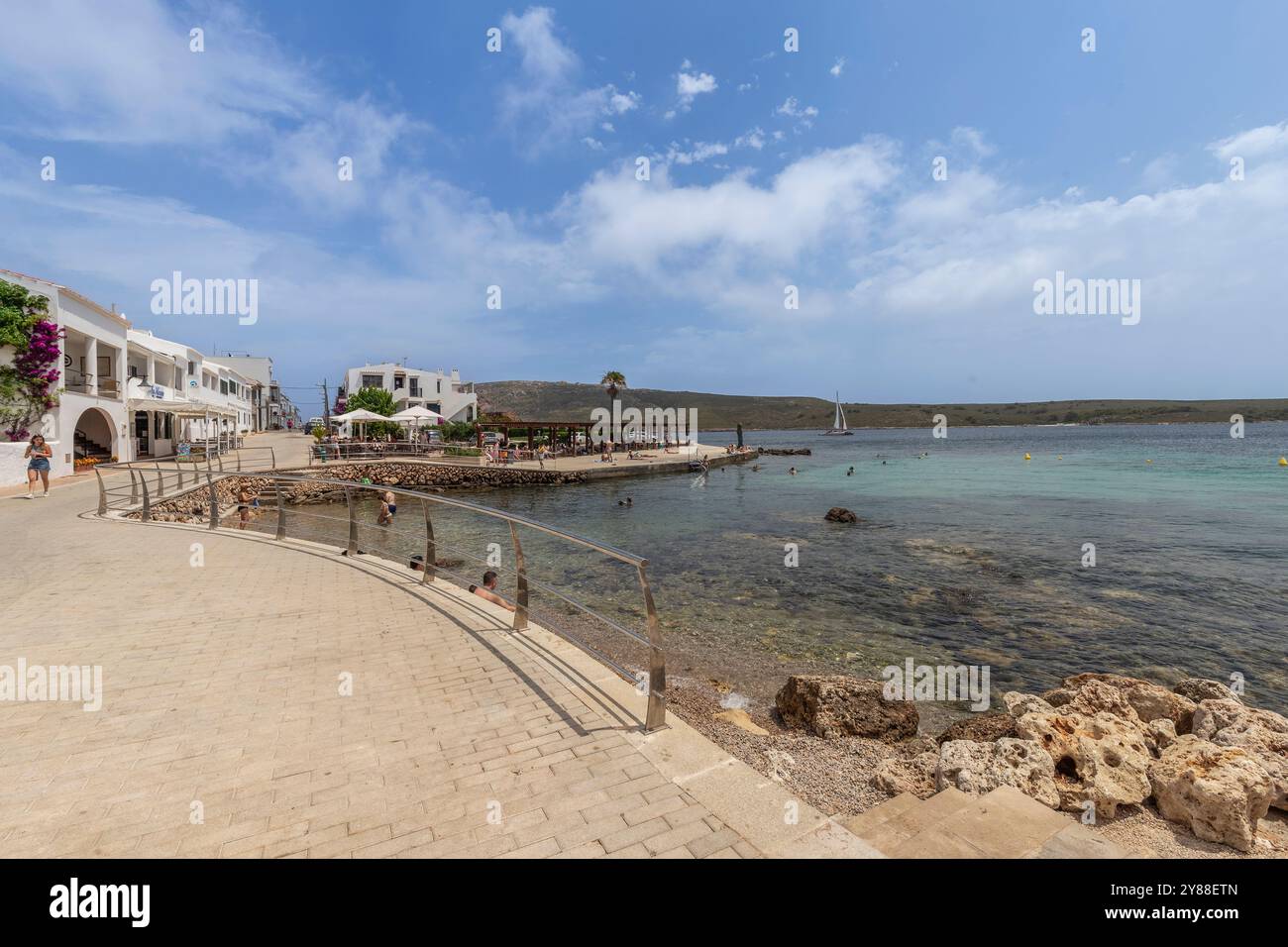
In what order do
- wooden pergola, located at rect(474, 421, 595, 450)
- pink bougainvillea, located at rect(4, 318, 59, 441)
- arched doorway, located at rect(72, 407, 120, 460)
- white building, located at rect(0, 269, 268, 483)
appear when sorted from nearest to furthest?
pink bougainvillea, located at rect(4, 318, 59, 441), white building, located at rect(0, 269, 268, 483), arched doorway, located at rect(72, 407, 120, 460), wooden pergola, located at rect(474, 421, 595, 450)

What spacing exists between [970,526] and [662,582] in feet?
45.9

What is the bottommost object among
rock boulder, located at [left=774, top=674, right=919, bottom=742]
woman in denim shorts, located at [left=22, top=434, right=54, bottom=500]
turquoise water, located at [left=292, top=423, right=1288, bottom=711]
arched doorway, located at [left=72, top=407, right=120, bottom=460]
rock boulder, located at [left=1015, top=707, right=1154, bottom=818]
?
turquoise water, located at [left=292, top=423, right=1288, bottom=711]

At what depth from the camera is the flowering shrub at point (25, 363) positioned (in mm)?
18438

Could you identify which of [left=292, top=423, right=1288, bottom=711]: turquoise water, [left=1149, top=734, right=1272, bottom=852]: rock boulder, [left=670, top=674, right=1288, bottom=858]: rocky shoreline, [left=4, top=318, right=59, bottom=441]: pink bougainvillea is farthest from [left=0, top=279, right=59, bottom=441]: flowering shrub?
[left=1149, top=734, right=1272, bottom=852]: rock boulder

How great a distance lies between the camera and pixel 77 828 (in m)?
2.61

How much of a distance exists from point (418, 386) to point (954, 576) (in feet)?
219

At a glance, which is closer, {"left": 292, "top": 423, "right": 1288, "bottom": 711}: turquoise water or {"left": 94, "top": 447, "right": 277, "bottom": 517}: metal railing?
{"left": 292, "top": 423, "right": 1288, "bottom": 711}: turquoise water

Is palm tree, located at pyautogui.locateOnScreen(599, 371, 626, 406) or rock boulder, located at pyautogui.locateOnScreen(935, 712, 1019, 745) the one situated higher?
palm tree, located at pyautogui.locateOnScreen(599, 371, 626, 406)

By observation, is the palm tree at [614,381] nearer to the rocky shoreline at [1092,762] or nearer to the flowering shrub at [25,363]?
the flowering shrub at [25,363]

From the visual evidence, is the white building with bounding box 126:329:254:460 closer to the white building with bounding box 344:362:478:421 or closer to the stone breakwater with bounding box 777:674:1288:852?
the white building with bounding box 344:362:478:421

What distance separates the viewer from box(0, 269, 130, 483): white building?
63.9 ft

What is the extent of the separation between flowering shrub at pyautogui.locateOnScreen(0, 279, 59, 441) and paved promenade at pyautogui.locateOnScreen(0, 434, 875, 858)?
1882cm

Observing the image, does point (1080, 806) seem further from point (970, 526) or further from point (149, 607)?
point (970, 526)
